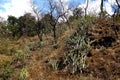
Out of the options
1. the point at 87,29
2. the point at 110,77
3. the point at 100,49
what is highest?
the point at 87,29

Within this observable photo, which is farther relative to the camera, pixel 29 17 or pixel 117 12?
pixel 29 17

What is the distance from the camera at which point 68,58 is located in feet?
59.5

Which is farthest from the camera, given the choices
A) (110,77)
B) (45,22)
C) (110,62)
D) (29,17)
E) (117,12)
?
(29,17)

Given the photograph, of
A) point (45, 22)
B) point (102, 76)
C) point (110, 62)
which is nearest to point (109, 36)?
point (110, 62)

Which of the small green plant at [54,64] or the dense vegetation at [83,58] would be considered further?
the small green plant at [54,64]

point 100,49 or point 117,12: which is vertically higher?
point 117,12

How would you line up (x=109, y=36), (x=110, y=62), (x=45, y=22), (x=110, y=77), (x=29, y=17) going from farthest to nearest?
(x=29, y=17)
(x=45, y=22)
(x=109, y=36)
(x=110, y=62)
(x=110, y=77)

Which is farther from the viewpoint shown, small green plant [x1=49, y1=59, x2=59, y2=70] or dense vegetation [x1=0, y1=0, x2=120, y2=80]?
small green plant [x1=49, y1=59, x2=59, y2=70]

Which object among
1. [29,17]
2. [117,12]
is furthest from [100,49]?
[29,17]

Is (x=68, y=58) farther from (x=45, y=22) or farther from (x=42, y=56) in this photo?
(x=45, y=22)

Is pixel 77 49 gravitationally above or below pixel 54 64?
above

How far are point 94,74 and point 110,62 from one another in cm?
125

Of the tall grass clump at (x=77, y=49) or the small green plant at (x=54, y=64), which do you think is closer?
the tall grass clump at (x=77, y=49)

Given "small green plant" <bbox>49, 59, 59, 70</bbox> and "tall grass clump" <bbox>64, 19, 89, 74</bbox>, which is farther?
"small green plant" <bbox>49, 59, 59, 70</bbox>
